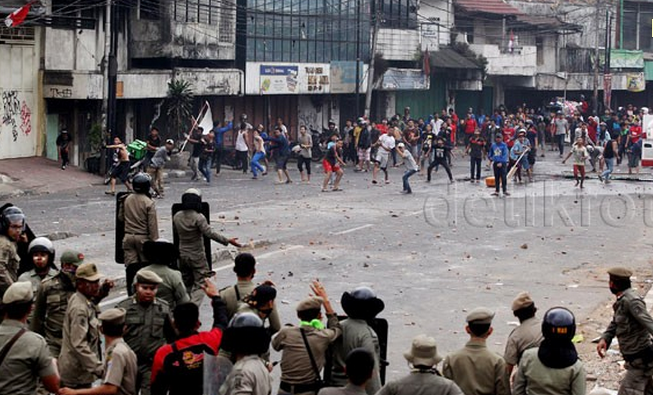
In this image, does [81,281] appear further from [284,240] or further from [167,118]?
[167,118]

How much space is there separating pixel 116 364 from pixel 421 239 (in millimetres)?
13399

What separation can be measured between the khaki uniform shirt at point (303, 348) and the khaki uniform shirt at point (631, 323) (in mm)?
2516

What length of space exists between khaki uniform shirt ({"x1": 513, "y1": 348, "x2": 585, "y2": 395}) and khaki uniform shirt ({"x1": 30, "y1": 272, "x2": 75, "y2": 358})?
3.38 meters

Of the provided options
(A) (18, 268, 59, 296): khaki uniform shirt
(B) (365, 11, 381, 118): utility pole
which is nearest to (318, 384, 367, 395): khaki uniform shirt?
(A) (18, 268, 59, 296): khaki uniform shirt

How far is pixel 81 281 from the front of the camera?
815 centimetres

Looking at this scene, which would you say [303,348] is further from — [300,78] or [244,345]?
[300,78]

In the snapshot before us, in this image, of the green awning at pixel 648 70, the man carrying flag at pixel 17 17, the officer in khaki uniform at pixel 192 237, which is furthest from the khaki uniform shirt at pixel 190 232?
the green awning at pixel 648 70

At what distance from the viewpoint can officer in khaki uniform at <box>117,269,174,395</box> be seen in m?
8.17

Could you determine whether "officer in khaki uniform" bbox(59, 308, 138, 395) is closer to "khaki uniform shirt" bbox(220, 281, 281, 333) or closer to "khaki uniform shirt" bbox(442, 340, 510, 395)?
"khaki uniform shirt" bbox(220, 281, 281, 333)

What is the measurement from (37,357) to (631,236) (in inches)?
629

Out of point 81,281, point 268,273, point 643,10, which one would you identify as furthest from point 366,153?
point 643,10

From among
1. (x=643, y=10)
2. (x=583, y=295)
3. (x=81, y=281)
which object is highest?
(x=643, y=10)

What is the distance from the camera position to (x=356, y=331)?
7.71 metres

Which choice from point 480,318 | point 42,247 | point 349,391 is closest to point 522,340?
point 480,318
